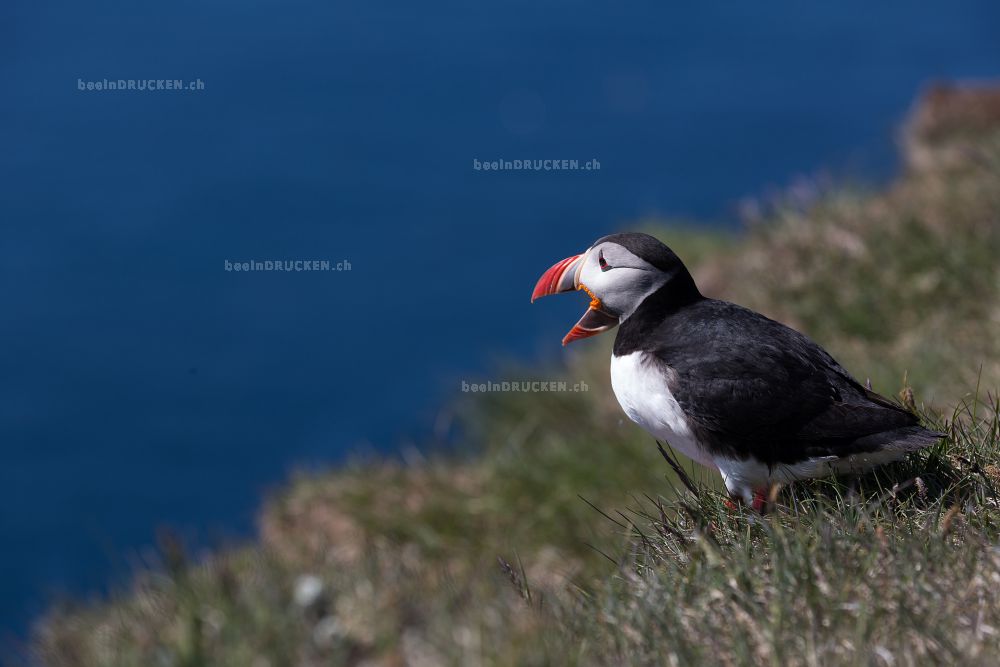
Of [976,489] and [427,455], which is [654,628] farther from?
[427,455]

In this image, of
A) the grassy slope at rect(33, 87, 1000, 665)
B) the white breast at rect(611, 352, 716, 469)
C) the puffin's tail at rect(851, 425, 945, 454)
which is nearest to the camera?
the grassy slope at rect(33, 87, 1000, 665)

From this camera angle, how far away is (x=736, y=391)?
12.3ft

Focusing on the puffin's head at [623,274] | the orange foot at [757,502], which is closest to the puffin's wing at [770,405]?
the orange foot at [757,502]

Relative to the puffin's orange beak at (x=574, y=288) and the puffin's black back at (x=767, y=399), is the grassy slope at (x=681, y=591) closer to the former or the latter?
the puffin's black back at (x=767, y=399)

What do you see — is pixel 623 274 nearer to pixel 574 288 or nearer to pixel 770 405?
pixel 574 288

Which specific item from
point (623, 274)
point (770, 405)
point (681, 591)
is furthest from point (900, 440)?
point (623, 274)

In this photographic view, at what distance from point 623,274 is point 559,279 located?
1.14ft

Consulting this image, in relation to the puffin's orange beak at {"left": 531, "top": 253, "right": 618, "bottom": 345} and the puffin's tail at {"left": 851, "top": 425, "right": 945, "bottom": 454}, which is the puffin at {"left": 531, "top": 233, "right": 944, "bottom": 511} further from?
the puffin's orange beak at {"left": 531, "top": 253, "right": 618, "bottom": 345}

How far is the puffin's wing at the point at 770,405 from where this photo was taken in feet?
12.1

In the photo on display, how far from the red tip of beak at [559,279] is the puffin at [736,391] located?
0.19 m

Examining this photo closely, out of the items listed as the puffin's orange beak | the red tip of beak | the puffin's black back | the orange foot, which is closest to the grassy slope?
the orange foot

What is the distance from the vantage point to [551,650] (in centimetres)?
254

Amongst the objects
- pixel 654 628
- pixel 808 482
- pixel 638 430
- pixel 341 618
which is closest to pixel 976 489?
pixel 808 482

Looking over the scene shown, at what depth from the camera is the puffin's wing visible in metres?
3.68
